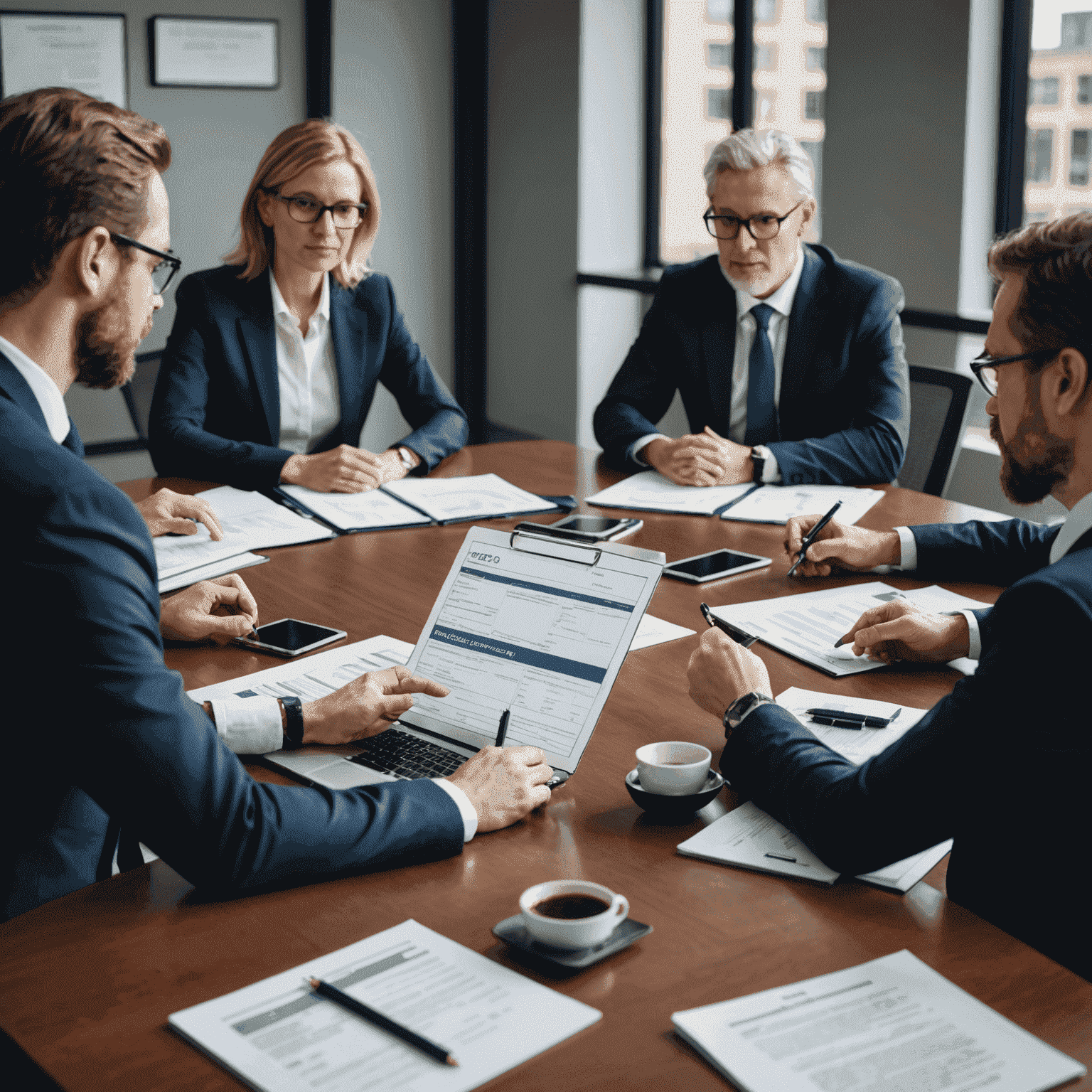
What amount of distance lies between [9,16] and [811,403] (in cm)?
373

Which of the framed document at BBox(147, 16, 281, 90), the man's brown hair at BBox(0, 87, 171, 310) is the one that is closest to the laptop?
the man's brown hair at BBox(0, 87, 171, 310)

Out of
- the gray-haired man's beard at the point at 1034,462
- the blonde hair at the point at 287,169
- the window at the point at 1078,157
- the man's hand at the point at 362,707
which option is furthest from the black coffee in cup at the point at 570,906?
the window at the point at 1078,157

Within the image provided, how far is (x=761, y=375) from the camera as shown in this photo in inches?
117

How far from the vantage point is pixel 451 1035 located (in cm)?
95

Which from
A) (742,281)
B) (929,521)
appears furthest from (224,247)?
(929,521)

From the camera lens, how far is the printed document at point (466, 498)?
2.55 m

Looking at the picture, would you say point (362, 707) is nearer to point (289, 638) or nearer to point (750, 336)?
point (289, 638)

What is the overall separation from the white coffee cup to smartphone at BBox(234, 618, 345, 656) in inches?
26.6

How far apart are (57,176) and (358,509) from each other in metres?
1.37

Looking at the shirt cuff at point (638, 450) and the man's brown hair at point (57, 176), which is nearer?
the man's brown hair at point (57, 176)

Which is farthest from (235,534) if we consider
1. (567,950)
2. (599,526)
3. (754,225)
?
(567,950)

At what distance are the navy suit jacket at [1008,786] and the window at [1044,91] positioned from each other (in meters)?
3.57

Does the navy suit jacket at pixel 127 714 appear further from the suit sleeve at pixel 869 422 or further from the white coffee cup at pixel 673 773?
the suit sleeve at pixel 869 422

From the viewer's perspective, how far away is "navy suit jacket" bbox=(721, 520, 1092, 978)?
105 cm
